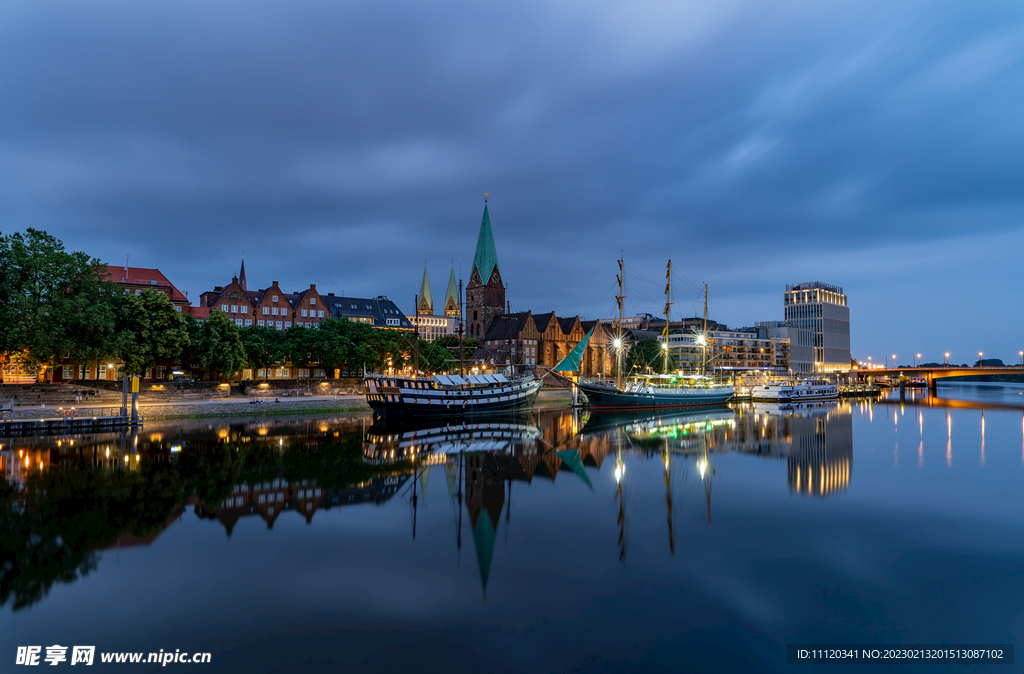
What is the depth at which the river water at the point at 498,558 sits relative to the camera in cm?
1057

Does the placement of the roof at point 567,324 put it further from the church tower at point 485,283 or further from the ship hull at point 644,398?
the ship hull at point 644,398

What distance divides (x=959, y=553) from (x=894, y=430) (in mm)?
39910

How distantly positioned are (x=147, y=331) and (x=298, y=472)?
39670 millimetres

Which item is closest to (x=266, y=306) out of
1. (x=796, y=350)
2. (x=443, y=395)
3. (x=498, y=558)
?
(x=443, y=395)

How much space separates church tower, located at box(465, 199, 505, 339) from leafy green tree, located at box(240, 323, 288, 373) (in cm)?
6422

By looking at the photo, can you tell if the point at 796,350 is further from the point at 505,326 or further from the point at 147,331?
the point at 147,331

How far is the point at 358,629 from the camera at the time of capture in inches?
432

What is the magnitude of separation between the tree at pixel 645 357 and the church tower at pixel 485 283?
35524 millimetres

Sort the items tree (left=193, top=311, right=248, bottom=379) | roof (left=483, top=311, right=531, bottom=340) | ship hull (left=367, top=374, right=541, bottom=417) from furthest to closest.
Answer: roof (left=483, top=311, right=531, bottom=340) → tree (left=193, top=311, right=248, bottom=379) → ship hull (left=367, top=374, right=541, bottom=417)

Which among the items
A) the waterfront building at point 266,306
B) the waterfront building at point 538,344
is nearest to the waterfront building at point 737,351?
the waterfront building at point 538,344

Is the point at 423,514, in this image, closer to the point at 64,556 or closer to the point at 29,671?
the point at 64,556

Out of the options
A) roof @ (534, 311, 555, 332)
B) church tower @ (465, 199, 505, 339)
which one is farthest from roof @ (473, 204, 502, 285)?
roof @ (534, 311, 555, 332)

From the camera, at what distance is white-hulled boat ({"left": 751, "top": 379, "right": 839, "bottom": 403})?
96.7 m

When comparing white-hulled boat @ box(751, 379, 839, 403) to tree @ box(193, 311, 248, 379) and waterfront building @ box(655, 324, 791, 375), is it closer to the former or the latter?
waterfront building @ box(655, 324, 791, 375)
